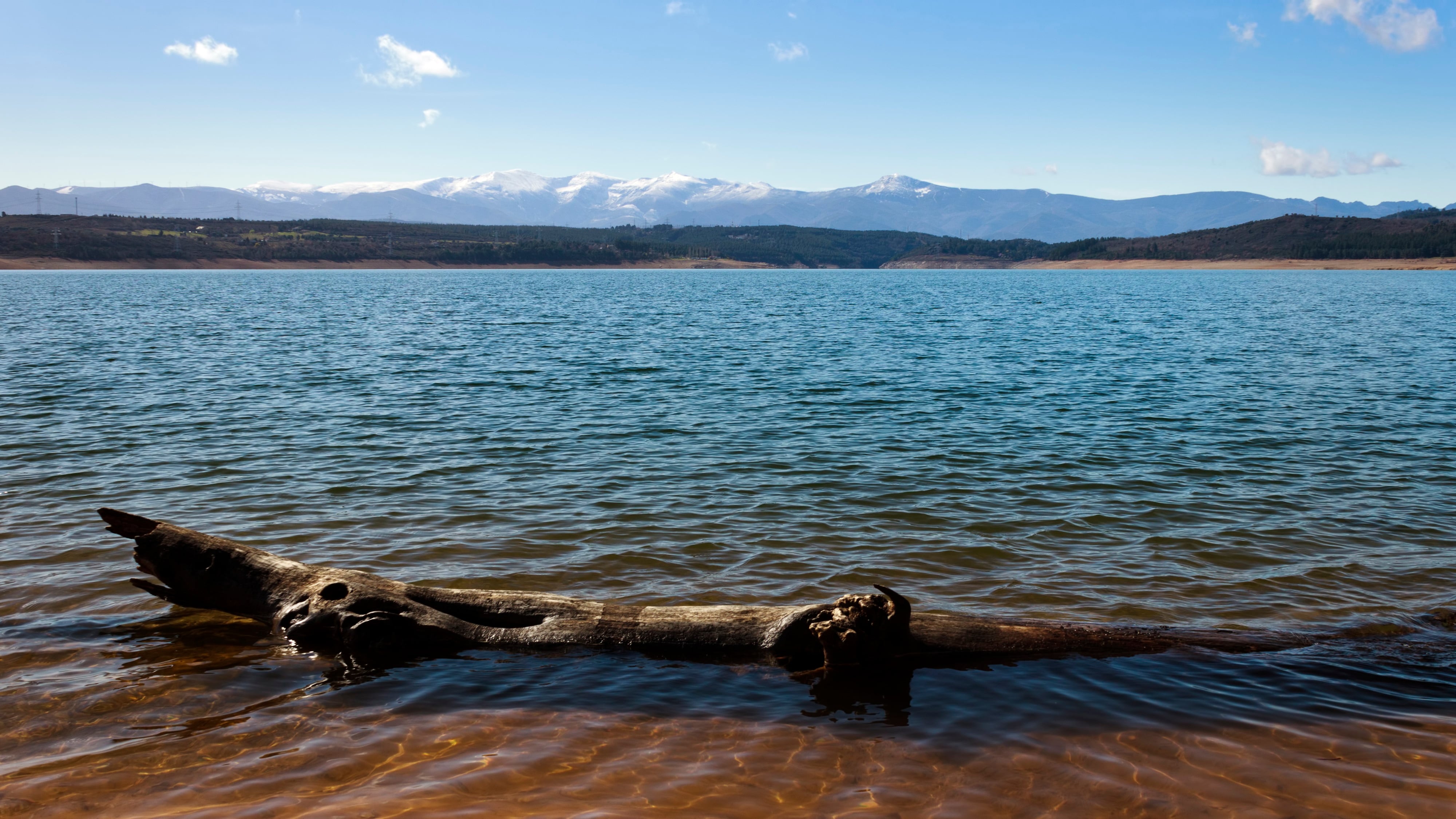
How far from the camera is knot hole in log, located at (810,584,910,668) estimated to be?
695 cm

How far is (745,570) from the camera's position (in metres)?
10.0

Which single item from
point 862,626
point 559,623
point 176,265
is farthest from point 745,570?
point 176,265

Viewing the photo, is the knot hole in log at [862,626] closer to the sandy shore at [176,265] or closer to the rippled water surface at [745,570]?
the rippled water surface at [745,570]

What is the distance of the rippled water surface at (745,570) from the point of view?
5723 mm

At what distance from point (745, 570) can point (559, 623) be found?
2.92 meters

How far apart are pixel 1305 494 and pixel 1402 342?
3141cm

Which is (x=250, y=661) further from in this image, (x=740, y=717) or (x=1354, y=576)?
(x=1354, y=576)

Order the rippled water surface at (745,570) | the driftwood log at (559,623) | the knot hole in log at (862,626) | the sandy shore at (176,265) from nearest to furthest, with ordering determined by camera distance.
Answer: the rippled water surface at (745,570), the knot hole in log at (862,626), the driftwood log at (559,623), the sandy shore at (176,265)

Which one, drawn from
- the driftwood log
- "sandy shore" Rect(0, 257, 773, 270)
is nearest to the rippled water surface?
the driftwood log

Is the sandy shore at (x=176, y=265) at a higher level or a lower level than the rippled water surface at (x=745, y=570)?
higher

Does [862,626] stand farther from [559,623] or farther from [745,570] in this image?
[745,570]

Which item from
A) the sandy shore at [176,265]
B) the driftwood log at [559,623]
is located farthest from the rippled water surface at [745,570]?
the sandy shore at [176,265]

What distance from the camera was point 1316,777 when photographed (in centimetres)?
570

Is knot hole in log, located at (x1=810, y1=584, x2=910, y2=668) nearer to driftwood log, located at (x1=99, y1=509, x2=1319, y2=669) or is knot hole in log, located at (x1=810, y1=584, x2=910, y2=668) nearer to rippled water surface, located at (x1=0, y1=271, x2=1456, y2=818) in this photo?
driftwood log, located at (x1=99, y1=509, x2=1319, y2=669)
